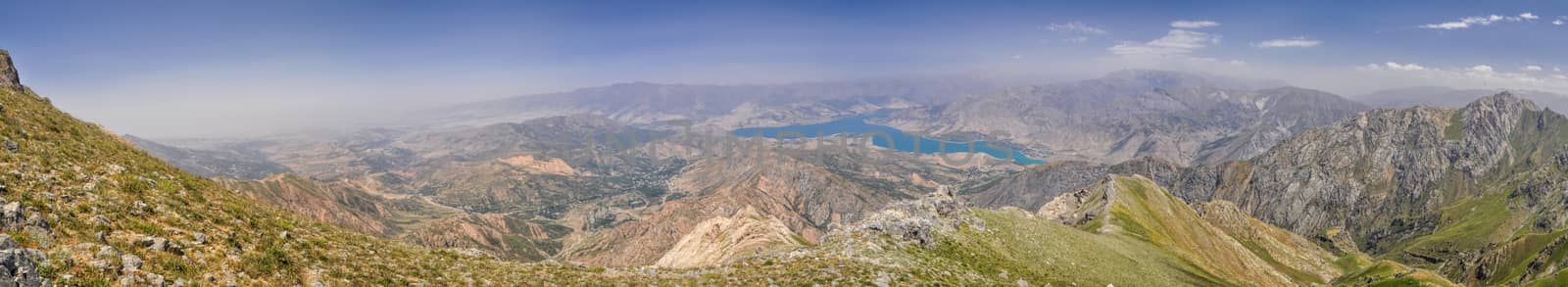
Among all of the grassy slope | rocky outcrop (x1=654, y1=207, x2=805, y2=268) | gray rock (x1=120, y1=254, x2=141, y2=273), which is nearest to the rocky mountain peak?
the grassy slope

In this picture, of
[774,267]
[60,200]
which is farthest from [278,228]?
[774,267]

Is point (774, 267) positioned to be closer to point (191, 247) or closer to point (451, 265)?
point (451, 265)

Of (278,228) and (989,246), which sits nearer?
(278,228)

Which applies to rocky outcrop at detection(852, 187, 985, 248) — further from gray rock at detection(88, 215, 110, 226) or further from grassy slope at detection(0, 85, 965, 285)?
gray rock at detection(88, 215, 110, 226)

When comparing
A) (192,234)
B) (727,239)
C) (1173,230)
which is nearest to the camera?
(192,234)

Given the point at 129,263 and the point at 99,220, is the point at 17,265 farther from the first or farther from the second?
the point at 99,220

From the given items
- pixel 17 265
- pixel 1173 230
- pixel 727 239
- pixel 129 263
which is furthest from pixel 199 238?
pixel 727 239

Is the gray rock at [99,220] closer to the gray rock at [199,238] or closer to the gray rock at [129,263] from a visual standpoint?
the gray rock at [199,238]

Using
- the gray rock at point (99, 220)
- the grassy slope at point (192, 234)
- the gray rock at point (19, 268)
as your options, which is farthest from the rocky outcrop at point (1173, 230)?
the gray rock at point (19, 268)
